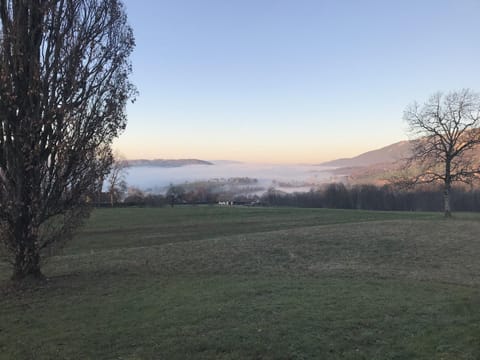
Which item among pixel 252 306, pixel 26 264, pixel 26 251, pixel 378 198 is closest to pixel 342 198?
pixel 378 198

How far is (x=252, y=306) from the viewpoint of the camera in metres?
7.95

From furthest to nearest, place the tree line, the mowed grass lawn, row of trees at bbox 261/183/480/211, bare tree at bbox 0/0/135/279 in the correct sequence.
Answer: the tree line < row of trees at bbox 261/183/480/211 < bare tree at bbox 0/0/135/279 < the mowed grass lawn

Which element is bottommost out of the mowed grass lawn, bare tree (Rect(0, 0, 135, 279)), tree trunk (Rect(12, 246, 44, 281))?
the mowed grass lawn

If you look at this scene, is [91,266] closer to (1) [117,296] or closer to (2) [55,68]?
(1) [117,296]

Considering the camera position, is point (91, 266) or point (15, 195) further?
point (91, 266)

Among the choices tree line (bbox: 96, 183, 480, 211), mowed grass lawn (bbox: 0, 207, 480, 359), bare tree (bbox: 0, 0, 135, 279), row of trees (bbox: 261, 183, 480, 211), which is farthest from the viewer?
tree line (bbox: 96, 183, 480, 211)

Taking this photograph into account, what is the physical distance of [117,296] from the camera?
30.8ft

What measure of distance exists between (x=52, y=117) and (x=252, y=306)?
24.9 ft

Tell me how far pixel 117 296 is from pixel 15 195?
4214 mm

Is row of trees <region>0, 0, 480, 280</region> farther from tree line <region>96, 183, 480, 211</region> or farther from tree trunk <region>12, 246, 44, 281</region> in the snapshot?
tree line <region>96, 183, 480, 211</region>

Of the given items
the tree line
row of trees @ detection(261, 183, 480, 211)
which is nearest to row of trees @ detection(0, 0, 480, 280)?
the tree line

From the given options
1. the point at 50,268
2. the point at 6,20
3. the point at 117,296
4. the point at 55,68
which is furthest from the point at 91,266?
the point at 6,20

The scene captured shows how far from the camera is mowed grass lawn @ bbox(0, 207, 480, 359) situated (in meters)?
5.70

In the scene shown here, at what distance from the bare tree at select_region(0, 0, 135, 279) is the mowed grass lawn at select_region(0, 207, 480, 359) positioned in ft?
6.36
